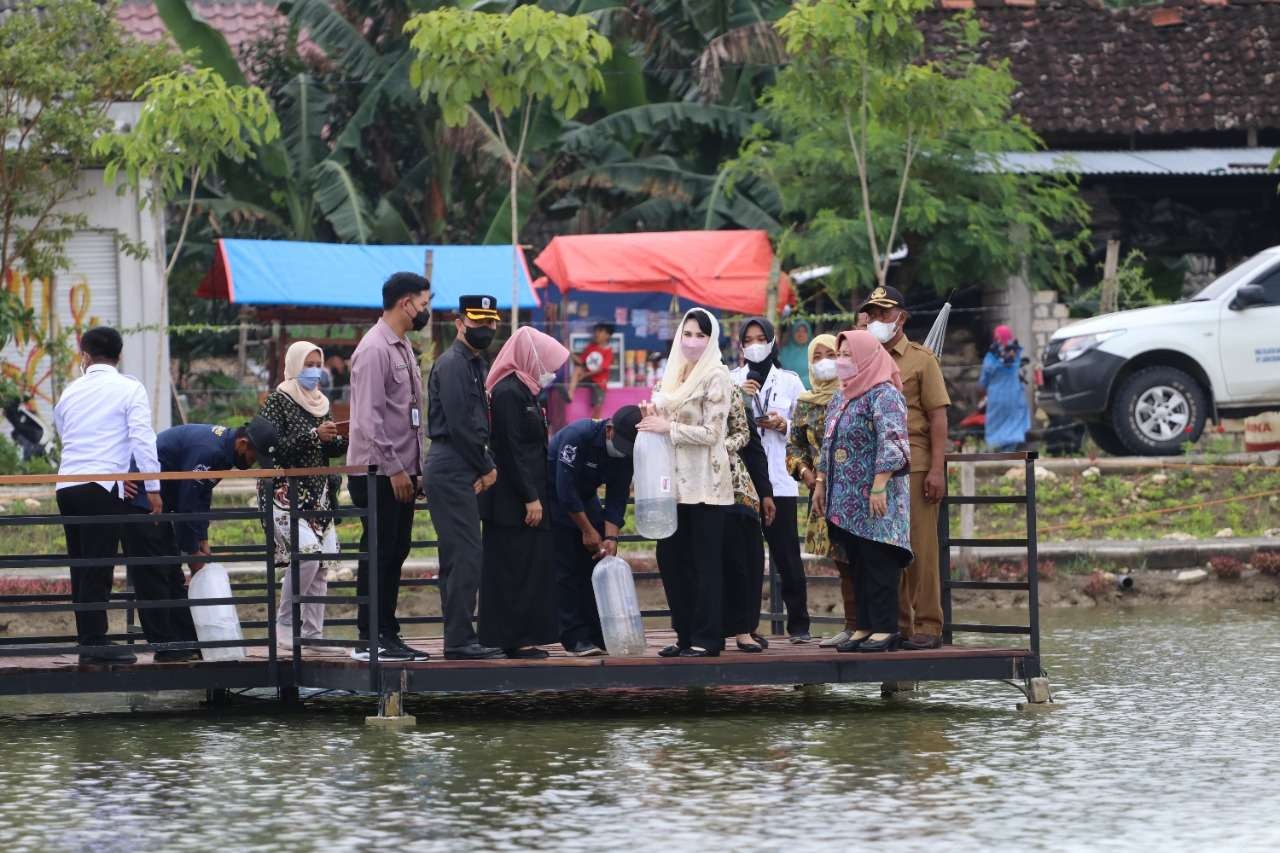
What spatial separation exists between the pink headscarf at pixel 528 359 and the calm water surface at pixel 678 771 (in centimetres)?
170

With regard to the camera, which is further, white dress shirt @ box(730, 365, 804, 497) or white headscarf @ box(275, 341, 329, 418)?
white headscarf @ box(275, 341, 329, 418)

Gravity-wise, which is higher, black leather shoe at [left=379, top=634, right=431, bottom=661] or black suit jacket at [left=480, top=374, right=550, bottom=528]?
black suit jacket at [left=480, top=374, right=550, bottom=528]

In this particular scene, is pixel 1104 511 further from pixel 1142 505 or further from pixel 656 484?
pixel 656 484

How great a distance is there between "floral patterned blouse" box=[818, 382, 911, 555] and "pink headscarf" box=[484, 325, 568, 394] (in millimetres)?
1450

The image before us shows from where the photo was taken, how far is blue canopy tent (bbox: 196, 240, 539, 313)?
79.9 ft

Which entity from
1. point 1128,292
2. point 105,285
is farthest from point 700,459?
point 1128,292

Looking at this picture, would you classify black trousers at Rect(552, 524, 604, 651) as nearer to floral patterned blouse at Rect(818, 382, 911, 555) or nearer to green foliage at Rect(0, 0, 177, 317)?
floral patterned blouse at Rect(818, 382, 911, 555)

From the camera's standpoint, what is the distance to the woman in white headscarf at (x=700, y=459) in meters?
10.6

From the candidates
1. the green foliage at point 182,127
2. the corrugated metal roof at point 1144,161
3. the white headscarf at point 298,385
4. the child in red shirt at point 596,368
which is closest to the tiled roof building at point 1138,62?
the corrugated metal roof at point 1144,161

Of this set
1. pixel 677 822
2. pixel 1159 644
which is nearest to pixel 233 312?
pixel 1159 644

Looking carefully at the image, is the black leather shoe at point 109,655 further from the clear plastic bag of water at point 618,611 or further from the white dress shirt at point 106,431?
the clear plastic bag of water at point 618,611

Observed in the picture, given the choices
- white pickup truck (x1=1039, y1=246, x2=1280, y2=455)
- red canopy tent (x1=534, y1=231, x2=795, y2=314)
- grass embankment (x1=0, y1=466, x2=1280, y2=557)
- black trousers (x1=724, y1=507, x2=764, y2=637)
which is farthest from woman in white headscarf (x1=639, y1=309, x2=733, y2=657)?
red canopy tent (x1=534, y1=231, x2=795, y2=314)

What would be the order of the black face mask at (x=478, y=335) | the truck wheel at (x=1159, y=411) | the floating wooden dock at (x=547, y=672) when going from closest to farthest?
the floating wooden dock at (x=547, y=672), the black face mask at (x=478, y=335), the truck wheel at (x=1159, y=411)

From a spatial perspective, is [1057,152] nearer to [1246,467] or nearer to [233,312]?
[1246,467]
